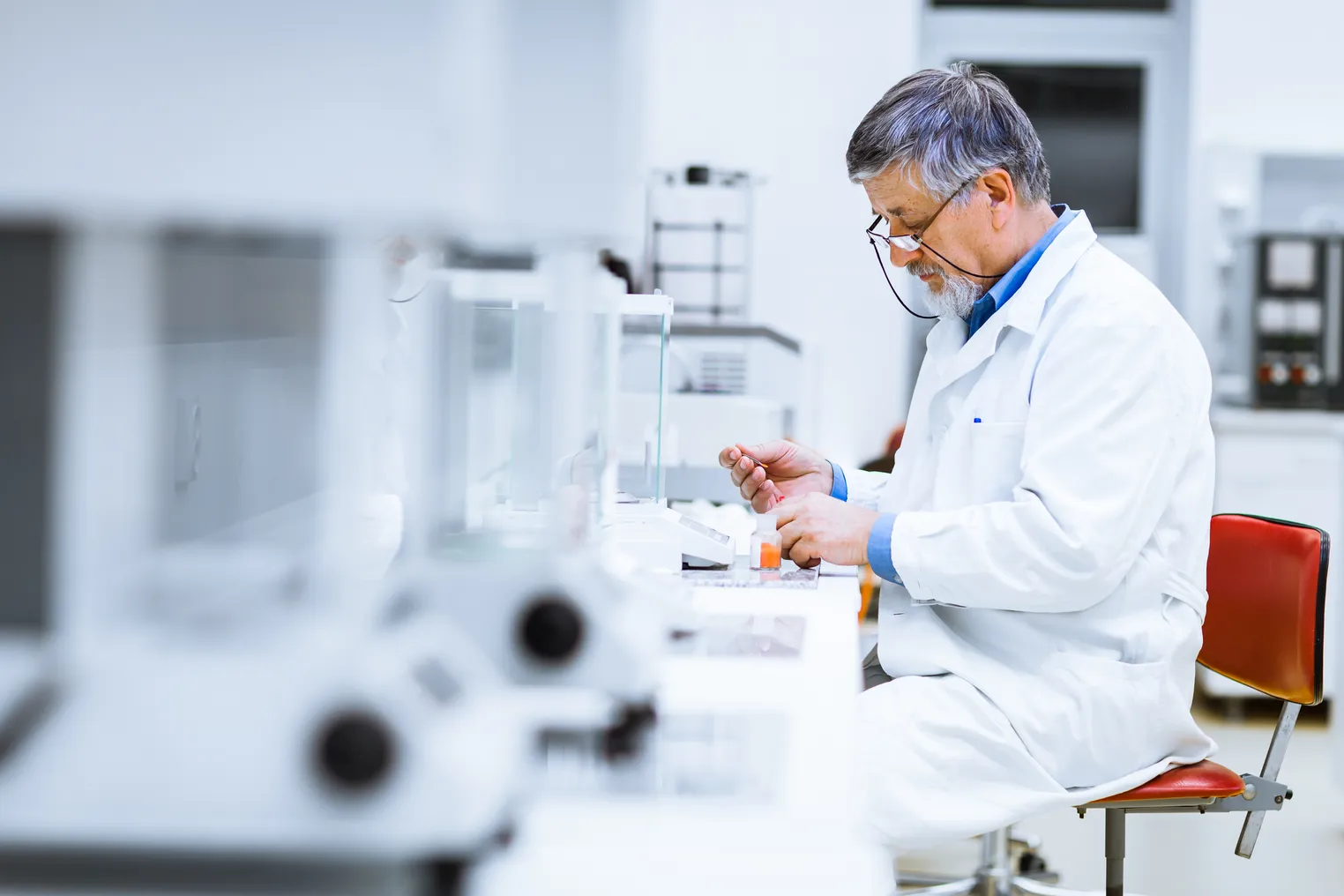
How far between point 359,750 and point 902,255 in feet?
3.85

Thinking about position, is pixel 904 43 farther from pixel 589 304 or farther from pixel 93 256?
pixel 93 256

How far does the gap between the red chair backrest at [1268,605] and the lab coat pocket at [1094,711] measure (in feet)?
1.03

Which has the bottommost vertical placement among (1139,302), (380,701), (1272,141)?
(380,701)

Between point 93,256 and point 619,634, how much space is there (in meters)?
0.40

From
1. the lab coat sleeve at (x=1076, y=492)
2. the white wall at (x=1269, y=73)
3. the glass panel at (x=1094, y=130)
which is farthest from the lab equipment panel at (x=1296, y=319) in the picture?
the lab coat sleeve at (x=1076, y=492)

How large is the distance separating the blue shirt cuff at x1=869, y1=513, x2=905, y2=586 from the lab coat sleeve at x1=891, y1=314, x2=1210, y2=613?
1 centimetres

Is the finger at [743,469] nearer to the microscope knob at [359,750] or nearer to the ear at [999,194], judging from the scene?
the ear at [999,194]

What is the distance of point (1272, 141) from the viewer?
3998 mm

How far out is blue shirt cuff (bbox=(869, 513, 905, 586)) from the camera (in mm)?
1462

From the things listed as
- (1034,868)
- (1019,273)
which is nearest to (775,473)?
(1019,273)

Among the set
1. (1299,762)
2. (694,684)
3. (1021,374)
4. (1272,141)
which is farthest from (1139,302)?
(1272,141)

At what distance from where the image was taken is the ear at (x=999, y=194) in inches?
61.4

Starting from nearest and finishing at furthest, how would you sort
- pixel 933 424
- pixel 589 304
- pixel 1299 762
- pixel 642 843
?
pixel 642 843, pixel 589 304, pixel 933 424, pixel 1299 762

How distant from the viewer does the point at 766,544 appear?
1659mm
